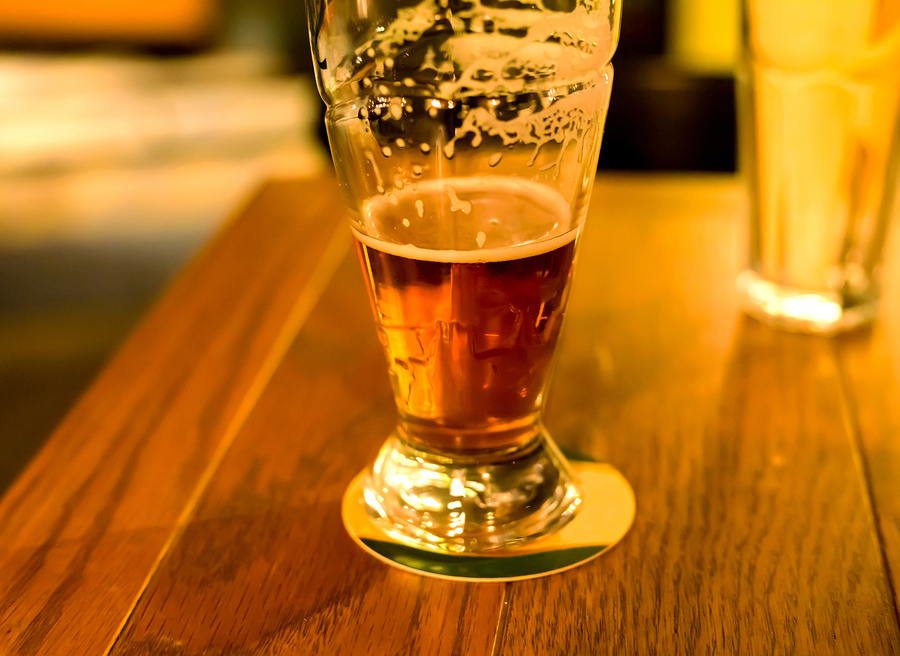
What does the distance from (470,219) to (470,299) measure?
3 cm

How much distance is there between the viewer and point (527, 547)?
396 mm

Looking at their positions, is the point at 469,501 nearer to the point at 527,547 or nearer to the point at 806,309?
the point at 527,547

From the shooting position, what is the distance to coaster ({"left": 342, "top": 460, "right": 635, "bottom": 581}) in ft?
1.25

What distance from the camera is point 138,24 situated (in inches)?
84.8

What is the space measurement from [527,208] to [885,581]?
0.21 metres

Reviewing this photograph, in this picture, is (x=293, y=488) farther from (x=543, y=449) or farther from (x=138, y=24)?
(x=138, y=24)

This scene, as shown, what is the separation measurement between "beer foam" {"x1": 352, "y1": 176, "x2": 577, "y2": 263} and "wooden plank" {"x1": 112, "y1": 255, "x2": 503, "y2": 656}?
0.13 metres

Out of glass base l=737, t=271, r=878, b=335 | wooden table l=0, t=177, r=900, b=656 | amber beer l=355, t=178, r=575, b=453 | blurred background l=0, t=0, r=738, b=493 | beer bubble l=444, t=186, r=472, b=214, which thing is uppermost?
beer bubble l=444, t=186, r=472, b=214

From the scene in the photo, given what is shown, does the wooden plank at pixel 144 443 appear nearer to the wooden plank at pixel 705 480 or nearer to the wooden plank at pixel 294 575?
the wooden plank at pixel 294 575

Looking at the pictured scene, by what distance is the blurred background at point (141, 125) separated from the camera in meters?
2.00

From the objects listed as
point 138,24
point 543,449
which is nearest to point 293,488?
point 543,449

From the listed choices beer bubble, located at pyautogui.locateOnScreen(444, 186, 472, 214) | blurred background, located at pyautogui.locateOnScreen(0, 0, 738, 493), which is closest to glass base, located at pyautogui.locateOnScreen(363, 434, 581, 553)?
beer bubble, located at pyautogui.locateOnScreen(444, 186, 472, 214)

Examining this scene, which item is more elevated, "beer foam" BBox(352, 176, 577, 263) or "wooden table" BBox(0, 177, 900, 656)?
"beer foam" BBox(352, 176, 577, 263)

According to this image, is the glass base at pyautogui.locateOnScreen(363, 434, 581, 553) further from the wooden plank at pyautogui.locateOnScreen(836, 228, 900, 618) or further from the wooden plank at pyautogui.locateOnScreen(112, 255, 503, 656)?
the wooden plank at pyautogui.locateOnScreen(836, 228, 900, 618)
